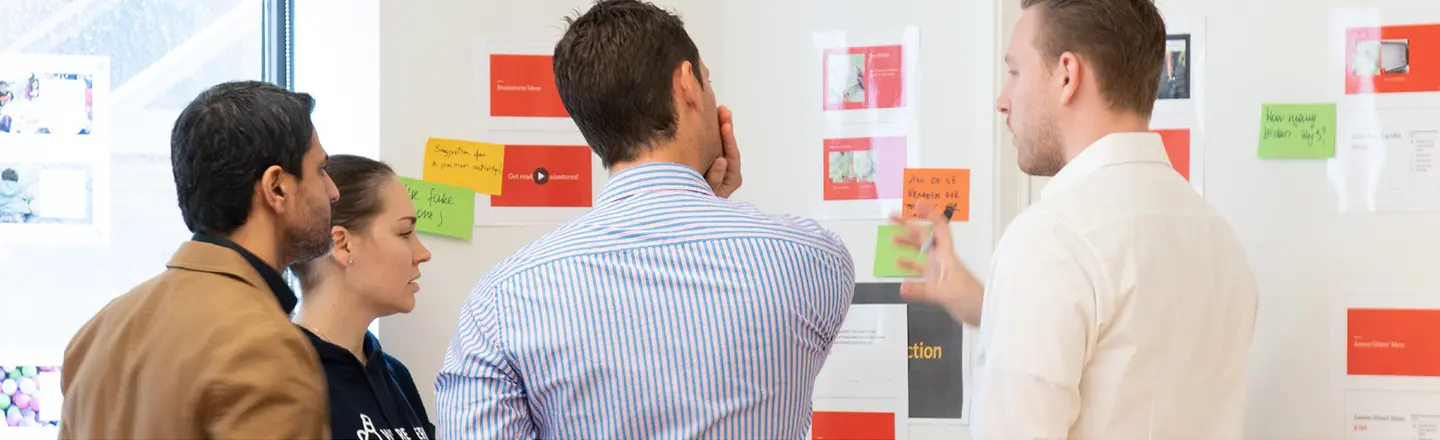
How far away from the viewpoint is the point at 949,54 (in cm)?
231

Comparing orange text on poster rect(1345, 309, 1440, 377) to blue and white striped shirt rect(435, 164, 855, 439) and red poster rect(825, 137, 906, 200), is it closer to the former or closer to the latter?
red poster rect(825, 137, 906, 200)

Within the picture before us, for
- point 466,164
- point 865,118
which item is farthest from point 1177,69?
point 466,164

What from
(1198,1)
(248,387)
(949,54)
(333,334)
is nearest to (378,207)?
(333,334)

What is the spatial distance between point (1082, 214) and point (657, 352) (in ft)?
1.86

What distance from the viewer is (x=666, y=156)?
1.31m

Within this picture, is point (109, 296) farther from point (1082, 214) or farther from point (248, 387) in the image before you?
point (1082, 214)

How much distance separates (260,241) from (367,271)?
0.70 metres

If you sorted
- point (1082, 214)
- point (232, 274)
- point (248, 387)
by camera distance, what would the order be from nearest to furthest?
point (248, 387), point (232, 274), point (1082, 214)

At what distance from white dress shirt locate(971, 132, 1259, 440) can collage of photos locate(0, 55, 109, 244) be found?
188 cm

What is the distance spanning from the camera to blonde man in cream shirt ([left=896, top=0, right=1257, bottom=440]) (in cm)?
143

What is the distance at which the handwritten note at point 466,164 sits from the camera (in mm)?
2340

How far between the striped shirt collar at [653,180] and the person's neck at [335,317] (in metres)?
0.88

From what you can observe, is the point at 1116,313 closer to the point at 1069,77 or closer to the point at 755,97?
the point at 1069,77

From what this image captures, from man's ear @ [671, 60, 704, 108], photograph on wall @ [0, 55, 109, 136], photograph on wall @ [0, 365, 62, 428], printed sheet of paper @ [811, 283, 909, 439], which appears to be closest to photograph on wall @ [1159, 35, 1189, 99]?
printed sheet of paper @ [811, 283, 909, 439]
